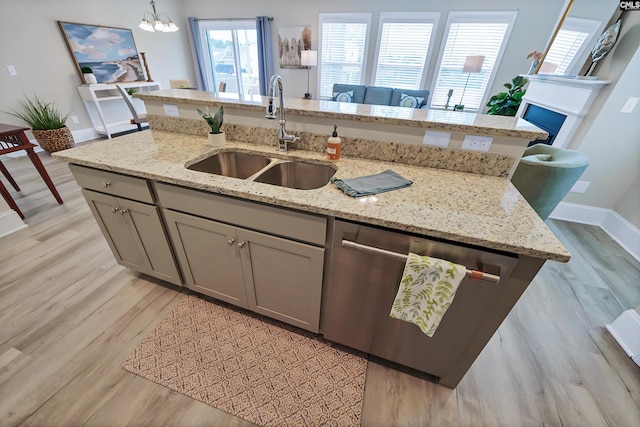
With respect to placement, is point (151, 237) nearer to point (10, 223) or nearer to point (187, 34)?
point (10, 223)

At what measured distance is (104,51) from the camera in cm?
437

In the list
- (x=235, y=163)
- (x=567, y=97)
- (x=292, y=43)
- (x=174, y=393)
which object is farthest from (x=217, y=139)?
(x=292, y=43)

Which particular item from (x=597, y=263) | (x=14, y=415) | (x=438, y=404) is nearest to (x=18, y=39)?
(x=14, y=415)

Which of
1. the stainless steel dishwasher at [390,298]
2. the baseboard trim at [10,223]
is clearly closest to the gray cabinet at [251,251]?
the stainless steel dishwasher at [390,298]

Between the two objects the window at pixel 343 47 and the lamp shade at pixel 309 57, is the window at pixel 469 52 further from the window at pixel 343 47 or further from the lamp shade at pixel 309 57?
the lamp shade at pixel 309 57

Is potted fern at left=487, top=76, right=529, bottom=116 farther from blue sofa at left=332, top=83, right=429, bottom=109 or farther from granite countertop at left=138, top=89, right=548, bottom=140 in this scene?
granite countertop at left=138, top=89, right=548, bottom=140

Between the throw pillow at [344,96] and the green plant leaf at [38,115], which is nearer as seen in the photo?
the green plant leaf at [38,115]

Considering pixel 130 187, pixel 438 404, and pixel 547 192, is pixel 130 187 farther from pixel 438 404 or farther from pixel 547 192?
pixel 547 192

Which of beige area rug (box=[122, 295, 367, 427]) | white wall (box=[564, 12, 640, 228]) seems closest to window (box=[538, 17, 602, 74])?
white wall (box=[564, 12, 640, 228])

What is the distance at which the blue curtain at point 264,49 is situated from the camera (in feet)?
17.4

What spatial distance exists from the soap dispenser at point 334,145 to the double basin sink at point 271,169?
0.07m

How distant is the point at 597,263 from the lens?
2121 millimetres

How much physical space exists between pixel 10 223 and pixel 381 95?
205 inches

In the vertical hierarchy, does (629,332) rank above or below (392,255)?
below
